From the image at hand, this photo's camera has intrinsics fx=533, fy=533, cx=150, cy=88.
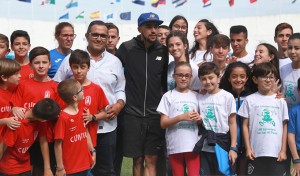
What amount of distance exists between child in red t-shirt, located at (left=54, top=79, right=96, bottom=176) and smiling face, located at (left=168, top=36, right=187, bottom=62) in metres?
1.04

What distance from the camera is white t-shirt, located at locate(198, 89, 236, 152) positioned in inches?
187

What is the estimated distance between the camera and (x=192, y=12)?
11086 millimetres

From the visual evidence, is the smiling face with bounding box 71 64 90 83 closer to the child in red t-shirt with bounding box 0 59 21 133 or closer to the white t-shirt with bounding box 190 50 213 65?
the child in red t-shirt with bounding box 0 59 21 133

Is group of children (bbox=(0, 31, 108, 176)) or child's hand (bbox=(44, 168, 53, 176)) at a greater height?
group of children (bbox=(0, 31, 108, 176))

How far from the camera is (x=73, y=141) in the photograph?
454 cm

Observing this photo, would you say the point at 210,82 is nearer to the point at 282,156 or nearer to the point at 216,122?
the point at 216,122

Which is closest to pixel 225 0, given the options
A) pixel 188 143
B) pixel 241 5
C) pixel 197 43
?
pixel 241 5

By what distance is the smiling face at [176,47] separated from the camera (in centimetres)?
508

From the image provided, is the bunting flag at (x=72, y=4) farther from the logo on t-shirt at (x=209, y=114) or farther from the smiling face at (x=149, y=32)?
the logo on t-shirt at (x=209, y=114)

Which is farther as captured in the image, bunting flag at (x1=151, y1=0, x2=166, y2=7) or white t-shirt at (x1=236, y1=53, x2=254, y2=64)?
bunting flag at (x1=151, y1=0, x2=166, y2=7)

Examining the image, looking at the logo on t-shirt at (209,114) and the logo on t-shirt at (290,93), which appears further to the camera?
the logo on t-shirt at (290,93)

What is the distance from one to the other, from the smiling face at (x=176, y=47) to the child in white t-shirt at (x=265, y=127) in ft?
2.43

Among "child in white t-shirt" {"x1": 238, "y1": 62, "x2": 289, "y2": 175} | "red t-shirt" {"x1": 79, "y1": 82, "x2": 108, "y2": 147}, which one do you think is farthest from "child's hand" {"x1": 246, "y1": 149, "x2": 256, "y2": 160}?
"red t-shirt" {"x1": 79, "y1": 82, "x2": 108, "y2": 147}

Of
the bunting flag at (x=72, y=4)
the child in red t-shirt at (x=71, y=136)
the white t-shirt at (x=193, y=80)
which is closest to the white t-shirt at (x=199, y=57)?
the white t-shirt at (x=193, y=80)
